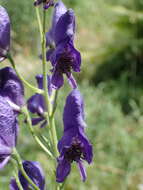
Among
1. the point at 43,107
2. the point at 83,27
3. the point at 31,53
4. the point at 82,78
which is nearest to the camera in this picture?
the point at 43,107

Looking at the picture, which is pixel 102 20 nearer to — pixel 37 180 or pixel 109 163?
pixel 109 163

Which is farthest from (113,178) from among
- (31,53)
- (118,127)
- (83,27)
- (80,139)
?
(83,27)

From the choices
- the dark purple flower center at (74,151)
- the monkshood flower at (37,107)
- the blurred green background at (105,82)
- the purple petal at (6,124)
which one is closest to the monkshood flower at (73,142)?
the dark purple flower center at (74,151)

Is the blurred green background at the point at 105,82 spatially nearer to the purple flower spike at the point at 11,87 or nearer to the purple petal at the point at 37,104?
the purple petal at the point at 37,104

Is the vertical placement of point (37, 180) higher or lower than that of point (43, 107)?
lower

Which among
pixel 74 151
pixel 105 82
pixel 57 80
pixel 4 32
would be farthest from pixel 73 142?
pixel 105 82

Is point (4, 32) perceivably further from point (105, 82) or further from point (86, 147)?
point (105, 82)

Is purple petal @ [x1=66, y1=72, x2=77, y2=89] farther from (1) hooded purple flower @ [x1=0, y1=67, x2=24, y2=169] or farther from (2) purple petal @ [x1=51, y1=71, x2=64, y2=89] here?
(1) hooded purple flower @ [x1=0, y1=67, x2=24, y2=169]

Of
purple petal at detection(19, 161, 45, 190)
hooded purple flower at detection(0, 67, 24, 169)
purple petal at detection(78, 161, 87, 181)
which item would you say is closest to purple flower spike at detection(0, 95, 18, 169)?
hooded purple flower at detection(0, 67, 24, 169)
